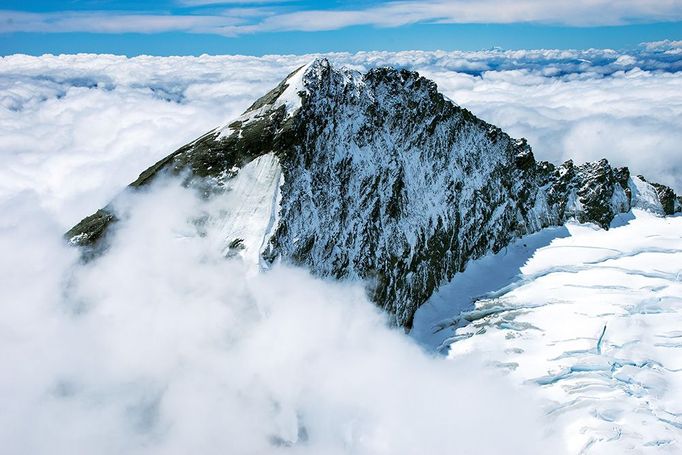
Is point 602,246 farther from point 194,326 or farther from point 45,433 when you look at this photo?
point 45,433

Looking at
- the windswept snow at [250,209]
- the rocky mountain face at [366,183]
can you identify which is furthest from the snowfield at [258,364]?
the rocky mountain face at [366,183]

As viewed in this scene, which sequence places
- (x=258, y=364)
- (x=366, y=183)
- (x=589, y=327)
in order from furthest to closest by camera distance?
(x=589, y=327) → (x=366, y=183) → (x=258, y=364)

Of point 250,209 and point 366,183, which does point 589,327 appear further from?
point 250,209

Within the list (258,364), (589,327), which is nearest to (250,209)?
(258,364)

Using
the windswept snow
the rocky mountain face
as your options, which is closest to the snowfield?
the windswept snow

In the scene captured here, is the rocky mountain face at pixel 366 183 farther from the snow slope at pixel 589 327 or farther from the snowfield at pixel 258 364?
the snow slope at pixel 589 327

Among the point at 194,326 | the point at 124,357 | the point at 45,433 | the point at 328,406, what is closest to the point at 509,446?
the point at 328,406
